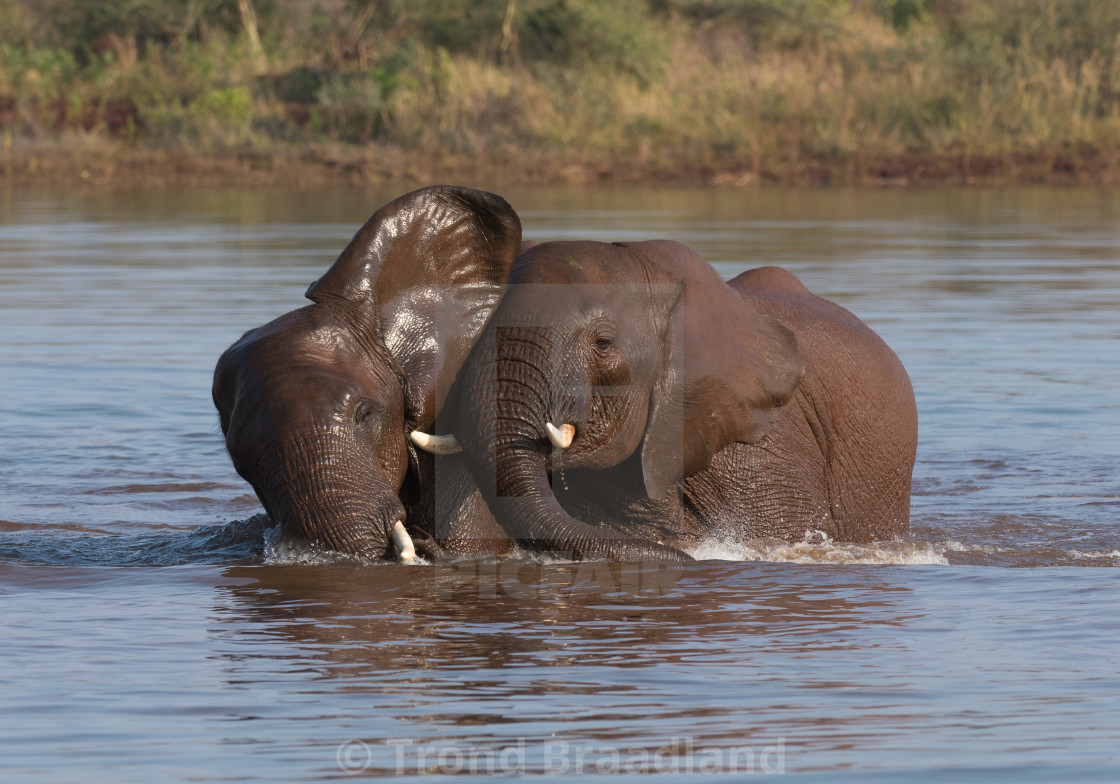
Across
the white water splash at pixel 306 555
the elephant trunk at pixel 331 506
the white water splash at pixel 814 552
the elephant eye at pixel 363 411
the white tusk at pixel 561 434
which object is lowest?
the white water splash at pixel 814 552

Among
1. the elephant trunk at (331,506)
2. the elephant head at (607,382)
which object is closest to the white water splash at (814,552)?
the elephant head at (607,382)

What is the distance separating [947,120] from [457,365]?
27.2m

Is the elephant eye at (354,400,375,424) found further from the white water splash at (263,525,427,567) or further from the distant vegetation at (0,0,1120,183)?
the distant vegetation at (0,0,1120,183)

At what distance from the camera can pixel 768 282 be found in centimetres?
768

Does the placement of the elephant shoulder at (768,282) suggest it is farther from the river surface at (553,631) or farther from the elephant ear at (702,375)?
the river surface at (553,631)

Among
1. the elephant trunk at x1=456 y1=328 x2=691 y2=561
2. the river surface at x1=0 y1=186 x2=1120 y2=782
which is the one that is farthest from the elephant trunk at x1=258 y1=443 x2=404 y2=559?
the elephant trunk at x1=456 y1=328 x2=691 y2=561

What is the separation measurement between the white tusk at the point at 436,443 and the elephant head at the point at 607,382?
3cm

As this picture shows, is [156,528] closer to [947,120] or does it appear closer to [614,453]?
[614,453]

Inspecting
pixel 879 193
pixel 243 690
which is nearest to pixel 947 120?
pixel 879 193

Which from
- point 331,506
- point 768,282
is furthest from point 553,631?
point 768,282

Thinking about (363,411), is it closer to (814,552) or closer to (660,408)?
(660,408)

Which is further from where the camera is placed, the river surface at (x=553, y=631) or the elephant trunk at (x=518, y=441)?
the elephant trunk at (x=518, y=441)

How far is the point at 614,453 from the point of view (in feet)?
20.9

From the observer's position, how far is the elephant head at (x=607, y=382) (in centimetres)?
612
